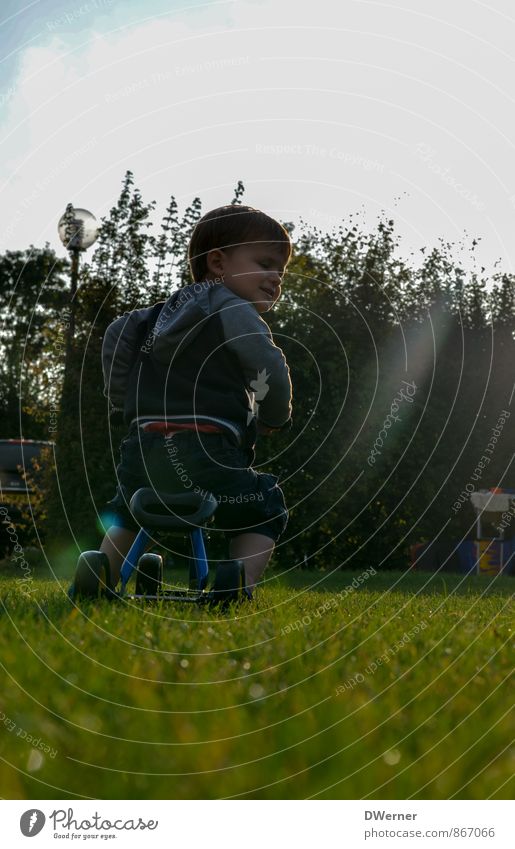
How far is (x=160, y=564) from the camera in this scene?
3896mm

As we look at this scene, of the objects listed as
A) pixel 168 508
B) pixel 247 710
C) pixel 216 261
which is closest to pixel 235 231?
pixel 216 261

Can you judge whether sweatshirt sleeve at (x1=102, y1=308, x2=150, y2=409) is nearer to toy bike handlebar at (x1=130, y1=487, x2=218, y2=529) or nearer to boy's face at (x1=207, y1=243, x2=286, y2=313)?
boy's face at (x1=207, y1=243, x2=286, y2=313)

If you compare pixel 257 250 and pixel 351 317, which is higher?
pixel 351 317

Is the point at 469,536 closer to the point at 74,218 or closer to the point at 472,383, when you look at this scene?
the point at 472,383

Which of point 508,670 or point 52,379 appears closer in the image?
point 508,670

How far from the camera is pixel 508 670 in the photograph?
7.88 feet

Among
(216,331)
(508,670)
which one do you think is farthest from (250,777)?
(216,331)

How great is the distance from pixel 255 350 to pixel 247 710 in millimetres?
2102

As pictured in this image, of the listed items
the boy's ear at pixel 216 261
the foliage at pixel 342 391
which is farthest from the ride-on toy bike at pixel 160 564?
the foliage at pixel 342 391

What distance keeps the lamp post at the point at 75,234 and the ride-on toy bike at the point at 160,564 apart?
5789mm

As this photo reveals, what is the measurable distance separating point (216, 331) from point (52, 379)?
8627 mm

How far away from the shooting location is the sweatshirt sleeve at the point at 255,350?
3.73 m
